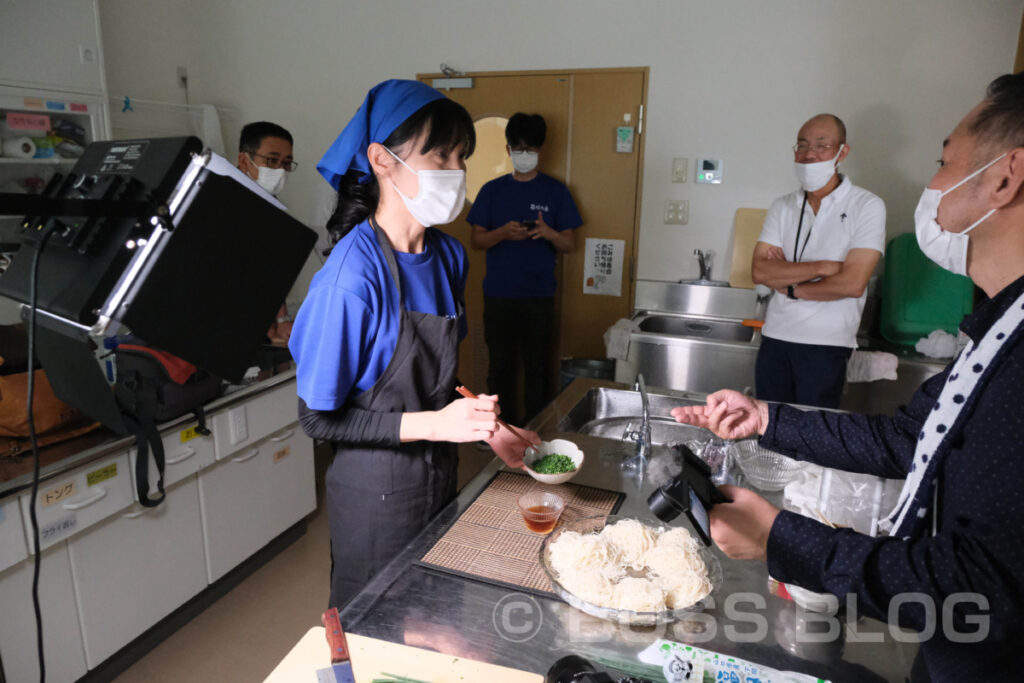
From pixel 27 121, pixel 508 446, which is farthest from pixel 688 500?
pixel 27 121

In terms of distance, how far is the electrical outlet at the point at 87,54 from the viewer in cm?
311

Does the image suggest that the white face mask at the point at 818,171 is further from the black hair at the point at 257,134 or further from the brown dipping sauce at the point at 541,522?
the black hair at the point at 257,134

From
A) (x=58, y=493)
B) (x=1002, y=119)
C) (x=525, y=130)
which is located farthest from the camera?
(x=525, y=130)

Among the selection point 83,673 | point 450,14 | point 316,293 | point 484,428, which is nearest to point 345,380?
Result: point 316,293

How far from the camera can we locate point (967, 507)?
2.45 feet

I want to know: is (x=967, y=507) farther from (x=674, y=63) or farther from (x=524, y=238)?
(x=674, y=63)

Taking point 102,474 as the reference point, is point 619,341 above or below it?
above

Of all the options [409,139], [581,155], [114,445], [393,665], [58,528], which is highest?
[581,155]

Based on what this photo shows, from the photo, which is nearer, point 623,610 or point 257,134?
point 623,610

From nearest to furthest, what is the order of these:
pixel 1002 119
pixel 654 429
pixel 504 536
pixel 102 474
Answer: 1. pixel 1002 119
2. pixel 504 536
3. pixel 102 474
4. pixel 654 429

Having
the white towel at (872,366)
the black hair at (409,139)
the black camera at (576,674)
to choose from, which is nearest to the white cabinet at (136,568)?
the black hair at (409,139)

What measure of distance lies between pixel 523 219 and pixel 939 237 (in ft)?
8.30

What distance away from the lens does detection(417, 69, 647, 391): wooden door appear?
3516 mm

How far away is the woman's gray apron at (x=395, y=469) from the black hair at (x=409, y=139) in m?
0.08
